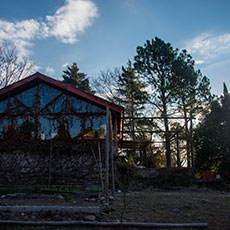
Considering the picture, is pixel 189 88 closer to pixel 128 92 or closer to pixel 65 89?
pixel 128 92

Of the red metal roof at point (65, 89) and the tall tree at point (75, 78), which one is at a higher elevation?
the tall tree at point (75, 78)

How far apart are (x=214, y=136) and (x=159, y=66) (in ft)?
22.9

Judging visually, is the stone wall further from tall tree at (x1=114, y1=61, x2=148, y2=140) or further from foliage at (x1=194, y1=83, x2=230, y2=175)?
tall tree at (x1=114, y1=61, x2=148, y2=140)

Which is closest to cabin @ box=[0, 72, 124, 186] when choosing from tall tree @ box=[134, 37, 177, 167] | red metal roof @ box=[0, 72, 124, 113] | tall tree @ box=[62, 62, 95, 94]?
red metal roof @ box=[0, 72, 124, 113]

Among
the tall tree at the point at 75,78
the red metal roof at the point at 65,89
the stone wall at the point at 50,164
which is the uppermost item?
the tall tree at the point at 75,78

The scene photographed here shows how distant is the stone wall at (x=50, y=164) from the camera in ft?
32.4

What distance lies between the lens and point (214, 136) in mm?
16266

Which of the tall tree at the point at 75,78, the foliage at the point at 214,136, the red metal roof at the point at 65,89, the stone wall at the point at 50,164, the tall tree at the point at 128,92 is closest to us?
the stone wall at the point at 50,164

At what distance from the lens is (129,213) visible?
15.9 feet

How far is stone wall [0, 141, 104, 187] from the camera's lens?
987 cm

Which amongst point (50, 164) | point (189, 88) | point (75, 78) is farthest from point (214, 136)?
point (75, 78)

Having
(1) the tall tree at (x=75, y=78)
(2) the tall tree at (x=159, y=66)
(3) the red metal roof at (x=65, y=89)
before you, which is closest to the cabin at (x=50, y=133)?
(3) the red metal roof at (x=65, y=89)

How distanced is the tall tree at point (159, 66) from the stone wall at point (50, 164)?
9340 millimetres

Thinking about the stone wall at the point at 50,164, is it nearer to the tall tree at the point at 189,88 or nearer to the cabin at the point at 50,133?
the cabin at the point at 50,133
